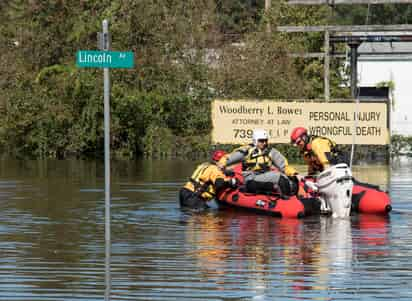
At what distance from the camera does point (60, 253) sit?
59.1 feet

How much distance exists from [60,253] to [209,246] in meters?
2.26

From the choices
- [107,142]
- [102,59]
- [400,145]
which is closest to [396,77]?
[400,145]

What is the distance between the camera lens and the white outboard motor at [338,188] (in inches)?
930

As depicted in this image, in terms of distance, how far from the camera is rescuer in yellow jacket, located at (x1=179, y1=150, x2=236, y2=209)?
25250 millimetres

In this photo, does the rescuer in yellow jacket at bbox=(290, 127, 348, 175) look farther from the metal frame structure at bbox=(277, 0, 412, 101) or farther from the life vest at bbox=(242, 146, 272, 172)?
the metal frame structure at bbox=(277, 0, 412, 101)

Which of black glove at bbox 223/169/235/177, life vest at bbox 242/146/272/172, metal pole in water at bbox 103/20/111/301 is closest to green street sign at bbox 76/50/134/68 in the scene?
metal pole in water at bbox 103/20/111/301

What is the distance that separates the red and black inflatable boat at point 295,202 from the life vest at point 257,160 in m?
0.32

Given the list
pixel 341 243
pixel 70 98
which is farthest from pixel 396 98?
A: pixel 341 243

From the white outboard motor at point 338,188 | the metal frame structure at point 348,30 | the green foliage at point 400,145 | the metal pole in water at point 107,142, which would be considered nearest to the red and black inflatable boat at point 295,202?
the white outboard motor at point 338,188

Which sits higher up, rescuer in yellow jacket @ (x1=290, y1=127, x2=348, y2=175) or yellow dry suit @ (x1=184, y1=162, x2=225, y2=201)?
rescuer in yellow jacket @ (x1=290, y1=127, x2=348, y2=175)

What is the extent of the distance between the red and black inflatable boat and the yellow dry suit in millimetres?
228

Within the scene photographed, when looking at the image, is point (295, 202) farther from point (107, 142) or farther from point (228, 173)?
point (107, 142)

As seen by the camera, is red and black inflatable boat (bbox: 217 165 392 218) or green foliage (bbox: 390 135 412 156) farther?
green foliage (bbox: 390 135 412 156)

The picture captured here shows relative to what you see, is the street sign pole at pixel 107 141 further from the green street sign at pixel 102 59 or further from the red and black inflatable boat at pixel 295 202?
the red and black inflatable boat at pixel 295 202
